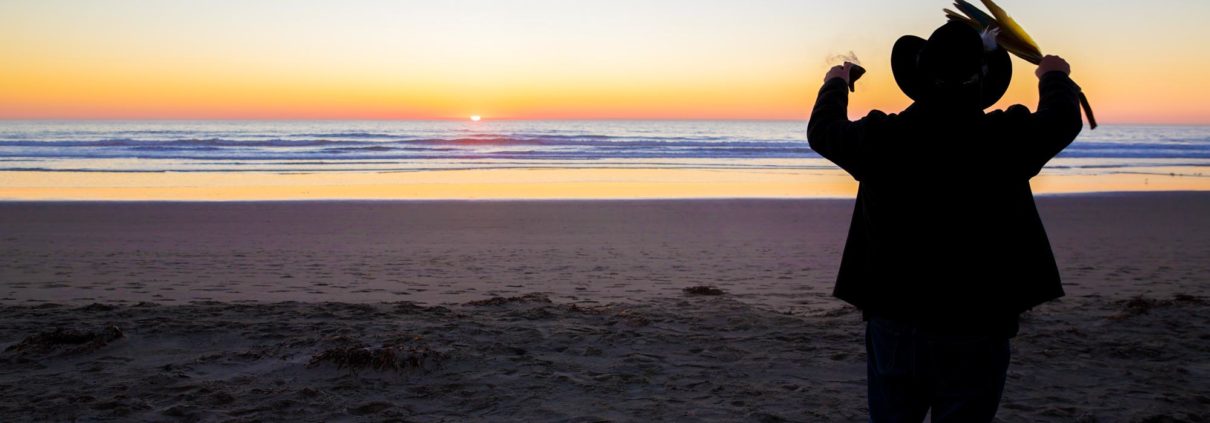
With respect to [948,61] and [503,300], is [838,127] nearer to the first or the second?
[948,61]

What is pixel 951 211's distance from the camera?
85.0 inches

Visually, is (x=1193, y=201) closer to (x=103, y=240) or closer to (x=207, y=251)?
(x=207, y=251)

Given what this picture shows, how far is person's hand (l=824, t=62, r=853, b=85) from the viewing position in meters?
2.42

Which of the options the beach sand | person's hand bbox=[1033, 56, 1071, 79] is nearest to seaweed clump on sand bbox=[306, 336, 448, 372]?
the beach sand

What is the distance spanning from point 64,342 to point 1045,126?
522 cm

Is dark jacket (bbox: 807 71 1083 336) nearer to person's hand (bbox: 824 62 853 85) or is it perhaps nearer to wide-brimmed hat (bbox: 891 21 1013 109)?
wide-brimmed hat (bbox: 891 21 1013 109)

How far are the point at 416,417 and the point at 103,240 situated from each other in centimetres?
837

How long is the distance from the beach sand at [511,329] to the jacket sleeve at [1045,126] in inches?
89.4

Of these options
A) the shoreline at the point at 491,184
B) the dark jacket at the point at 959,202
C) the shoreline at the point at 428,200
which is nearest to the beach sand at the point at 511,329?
the dark jacket at the point at 959,202

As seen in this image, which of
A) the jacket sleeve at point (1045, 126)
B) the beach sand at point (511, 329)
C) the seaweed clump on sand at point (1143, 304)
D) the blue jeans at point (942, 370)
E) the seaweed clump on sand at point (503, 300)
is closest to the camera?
the jacket sleeve at point (1045, 126)

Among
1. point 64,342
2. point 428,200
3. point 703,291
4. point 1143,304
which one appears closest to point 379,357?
point 64,342

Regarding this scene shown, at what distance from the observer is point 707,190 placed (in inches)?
774

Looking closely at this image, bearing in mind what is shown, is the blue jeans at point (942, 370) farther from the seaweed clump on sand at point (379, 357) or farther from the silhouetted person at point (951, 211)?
the seaweed clump on sand at point (379, 357)

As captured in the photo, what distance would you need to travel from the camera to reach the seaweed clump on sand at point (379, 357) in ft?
15.9
